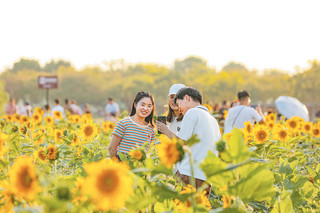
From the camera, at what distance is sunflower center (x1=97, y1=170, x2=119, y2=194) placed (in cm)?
134

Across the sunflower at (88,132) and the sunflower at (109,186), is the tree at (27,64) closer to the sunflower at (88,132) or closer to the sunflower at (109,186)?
the sunflower at (88,132)

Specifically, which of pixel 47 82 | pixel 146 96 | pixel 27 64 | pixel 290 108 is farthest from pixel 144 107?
pixel 27 64

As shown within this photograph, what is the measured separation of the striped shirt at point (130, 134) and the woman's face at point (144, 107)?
3.9 inches

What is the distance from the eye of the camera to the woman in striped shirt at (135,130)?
3.73 metres

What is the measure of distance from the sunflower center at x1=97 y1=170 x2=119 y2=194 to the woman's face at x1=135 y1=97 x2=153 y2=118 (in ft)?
7.98

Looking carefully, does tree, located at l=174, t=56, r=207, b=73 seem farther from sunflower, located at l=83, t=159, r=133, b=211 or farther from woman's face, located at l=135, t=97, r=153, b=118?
sunflower, located at l=83, t=159, r=133, b=211

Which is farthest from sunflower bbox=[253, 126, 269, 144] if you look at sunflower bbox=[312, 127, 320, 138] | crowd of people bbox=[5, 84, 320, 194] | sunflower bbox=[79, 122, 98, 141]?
sunflower bbox=[312, 127, 320, 138]

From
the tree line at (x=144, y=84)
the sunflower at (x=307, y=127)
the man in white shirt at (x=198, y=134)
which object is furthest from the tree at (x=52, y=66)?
the man in white shirt at (x=198, y=134)

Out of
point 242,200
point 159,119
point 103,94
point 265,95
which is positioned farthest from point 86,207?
point 103,94

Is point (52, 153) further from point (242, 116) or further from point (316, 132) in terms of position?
point (316, 132)

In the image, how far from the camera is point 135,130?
3764 mm

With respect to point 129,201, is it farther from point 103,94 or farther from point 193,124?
point 103,94

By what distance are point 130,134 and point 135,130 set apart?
2.2 inches

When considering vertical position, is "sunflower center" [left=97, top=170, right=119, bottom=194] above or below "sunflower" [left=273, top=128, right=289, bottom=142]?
above
